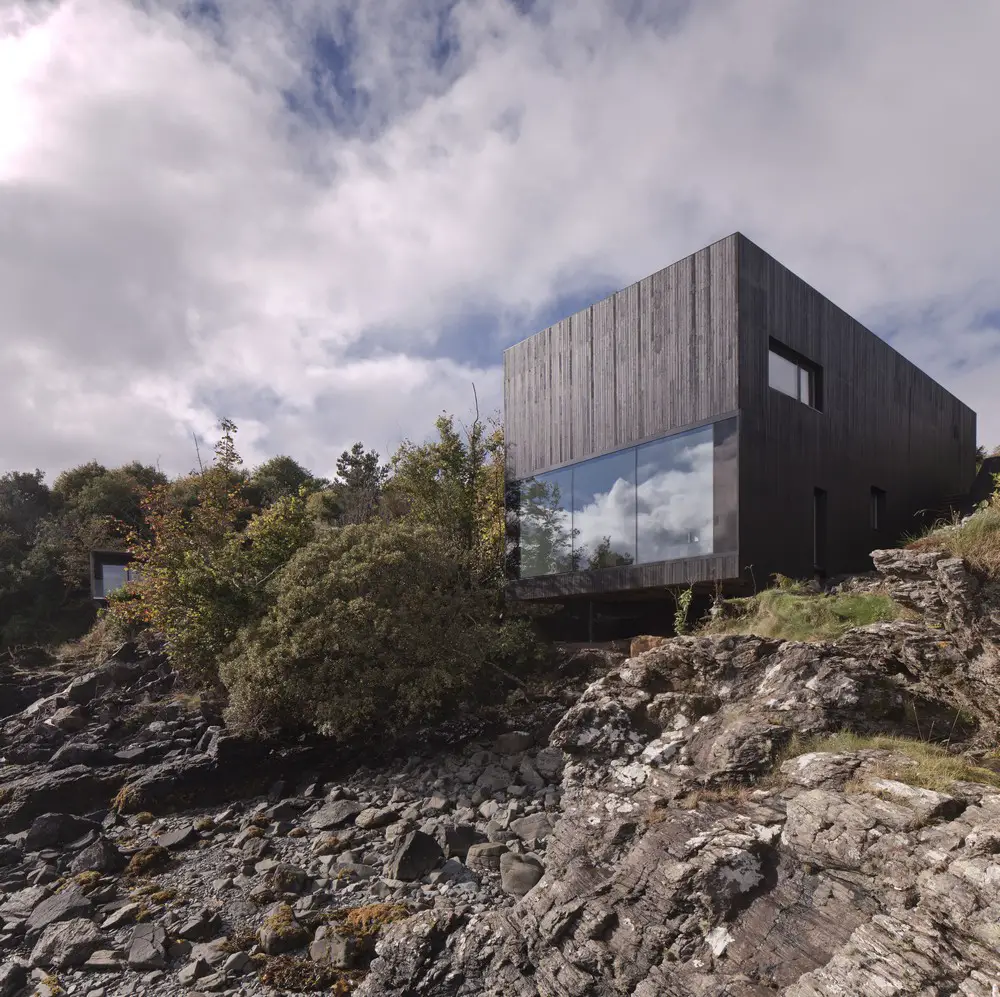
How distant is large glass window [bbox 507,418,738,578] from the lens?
42.9ft

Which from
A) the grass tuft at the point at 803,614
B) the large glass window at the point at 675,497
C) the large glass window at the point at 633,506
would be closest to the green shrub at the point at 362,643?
the large glass window at the point at 633,506

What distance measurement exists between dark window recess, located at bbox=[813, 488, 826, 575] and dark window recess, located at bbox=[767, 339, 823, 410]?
1856 millimetres

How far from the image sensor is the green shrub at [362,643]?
38.8 feet

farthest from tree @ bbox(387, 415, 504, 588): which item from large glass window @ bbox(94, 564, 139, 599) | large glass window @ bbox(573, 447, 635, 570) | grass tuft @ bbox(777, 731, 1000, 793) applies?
large glass window @ bbox(94, 564, 139, 599)

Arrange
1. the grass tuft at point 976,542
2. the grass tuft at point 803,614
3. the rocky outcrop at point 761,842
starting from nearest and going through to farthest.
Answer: the rocky outcrop at point 761,842, the grass tuft at point 976,542, the grass tuft at point 803,614

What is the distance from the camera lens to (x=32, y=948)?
7.57 metres

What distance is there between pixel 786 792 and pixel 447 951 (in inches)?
125

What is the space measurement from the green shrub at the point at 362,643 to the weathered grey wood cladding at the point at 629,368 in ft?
15.6

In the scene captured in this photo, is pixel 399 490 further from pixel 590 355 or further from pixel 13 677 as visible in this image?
pixel 13 677

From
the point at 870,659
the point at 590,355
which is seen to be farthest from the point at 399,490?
the point at 870,659

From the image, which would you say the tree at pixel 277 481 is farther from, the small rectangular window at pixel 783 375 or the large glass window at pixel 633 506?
the small rectangular window at pixel 783 375

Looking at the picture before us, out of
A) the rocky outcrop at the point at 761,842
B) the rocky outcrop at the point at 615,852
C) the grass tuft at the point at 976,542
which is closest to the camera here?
the rocky outcrop at the point at 761,842

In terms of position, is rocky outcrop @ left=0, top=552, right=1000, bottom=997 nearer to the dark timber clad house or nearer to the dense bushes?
the dense bushes

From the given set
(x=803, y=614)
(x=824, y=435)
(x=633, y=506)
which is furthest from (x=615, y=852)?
(x=824, y=435)
